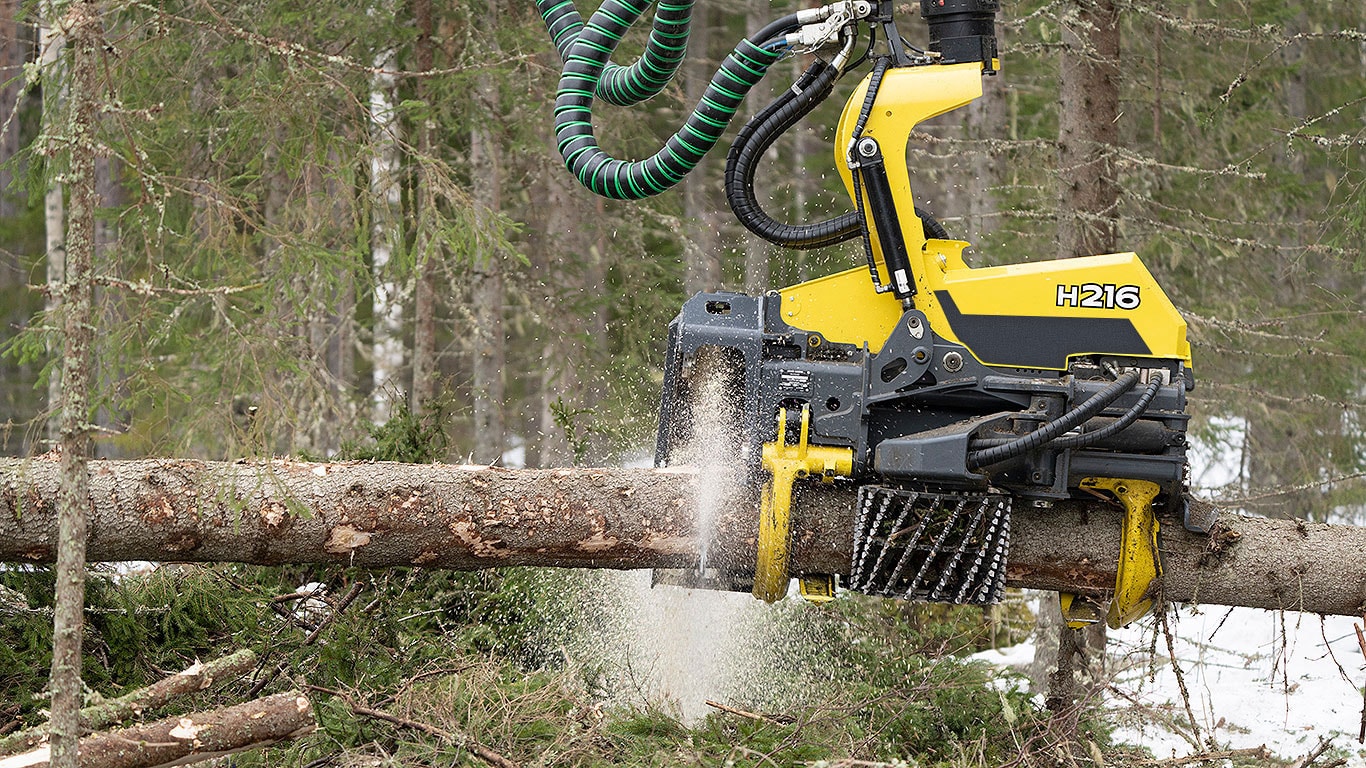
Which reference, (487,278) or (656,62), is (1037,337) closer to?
(656,62)

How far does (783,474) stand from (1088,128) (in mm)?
3313

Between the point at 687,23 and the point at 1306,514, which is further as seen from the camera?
the point at 1306,514

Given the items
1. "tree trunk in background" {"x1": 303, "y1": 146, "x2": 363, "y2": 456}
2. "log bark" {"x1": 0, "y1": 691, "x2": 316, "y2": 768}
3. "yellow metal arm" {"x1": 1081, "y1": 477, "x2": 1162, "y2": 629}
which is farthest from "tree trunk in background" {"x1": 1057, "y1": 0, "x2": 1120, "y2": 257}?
"log bark" {"x1": 0, "y1": 691, "x2": 316, "y2": 768}

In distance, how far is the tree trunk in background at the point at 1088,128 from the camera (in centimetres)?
653

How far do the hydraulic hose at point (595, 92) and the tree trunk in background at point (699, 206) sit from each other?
13.3 feet

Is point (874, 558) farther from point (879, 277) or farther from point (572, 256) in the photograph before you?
point (572, 256)

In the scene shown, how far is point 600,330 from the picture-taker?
11.1 meters

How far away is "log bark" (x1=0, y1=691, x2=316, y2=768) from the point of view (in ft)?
11.4

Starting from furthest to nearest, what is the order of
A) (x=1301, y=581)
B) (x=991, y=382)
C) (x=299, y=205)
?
1. (x=299, y=205)
2. (x=1301, y=581)
3. (x=991, y=382)

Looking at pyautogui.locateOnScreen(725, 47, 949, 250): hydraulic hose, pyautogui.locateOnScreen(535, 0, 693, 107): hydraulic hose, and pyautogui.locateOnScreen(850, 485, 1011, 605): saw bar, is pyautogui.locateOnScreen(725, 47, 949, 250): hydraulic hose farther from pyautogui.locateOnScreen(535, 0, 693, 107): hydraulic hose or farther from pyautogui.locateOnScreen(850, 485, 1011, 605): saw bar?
pyautogui.locateOnScreen(850, 485, 1011, 605): saw bar

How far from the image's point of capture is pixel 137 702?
362 cm

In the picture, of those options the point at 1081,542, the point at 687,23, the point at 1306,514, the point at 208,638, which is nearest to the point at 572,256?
the point at 687,23

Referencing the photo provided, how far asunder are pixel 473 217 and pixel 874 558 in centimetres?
352

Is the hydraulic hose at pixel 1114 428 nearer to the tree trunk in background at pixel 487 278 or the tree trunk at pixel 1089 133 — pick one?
the tree trunk at pixel 1089 133
